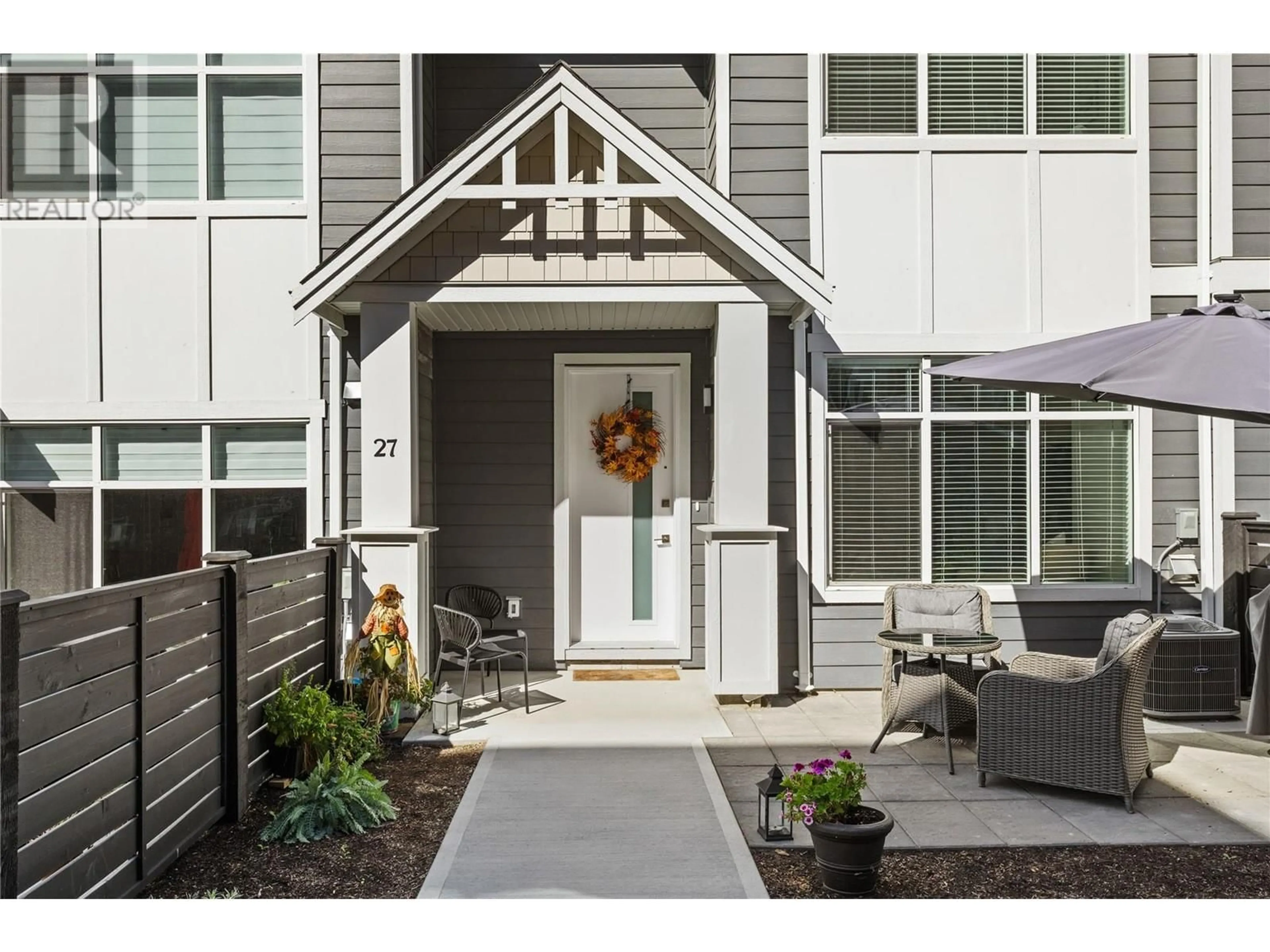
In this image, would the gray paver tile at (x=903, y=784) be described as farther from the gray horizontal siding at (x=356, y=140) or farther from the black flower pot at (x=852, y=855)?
the gray horizontal siding at (x=356, y=140)

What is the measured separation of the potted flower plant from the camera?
3453 mm

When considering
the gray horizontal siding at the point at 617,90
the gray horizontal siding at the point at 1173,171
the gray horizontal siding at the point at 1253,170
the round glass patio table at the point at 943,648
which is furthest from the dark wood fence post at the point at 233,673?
the gray horizontal siding at the point at 1253,170

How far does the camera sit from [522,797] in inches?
181

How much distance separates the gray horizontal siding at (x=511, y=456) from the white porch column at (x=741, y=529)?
1.05 meters

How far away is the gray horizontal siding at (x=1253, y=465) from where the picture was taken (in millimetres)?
7043

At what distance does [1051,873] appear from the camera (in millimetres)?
3752

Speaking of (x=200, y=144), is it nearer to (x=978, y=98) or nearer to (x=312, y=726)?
(x=312, y=726)

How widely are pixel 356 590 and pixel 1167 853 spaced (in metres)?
4.67

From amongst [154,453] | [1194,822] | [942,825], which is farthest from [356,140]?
[1194,822]

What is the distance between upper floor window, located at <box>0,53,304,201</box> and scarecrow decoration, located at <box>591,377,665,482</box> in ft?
10.2

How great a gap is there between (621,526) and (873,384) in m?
2.26

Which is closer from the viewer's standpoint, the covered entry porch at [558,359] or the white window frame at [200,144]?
the covered entry porch at [558,359]

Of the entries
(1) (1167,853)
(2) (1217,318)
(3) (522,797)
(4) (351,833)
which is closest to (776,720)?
(3) (522,797)

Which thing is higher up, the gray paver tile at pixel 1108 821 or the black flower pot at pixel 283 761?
the black flower pot at pixel 283 761
